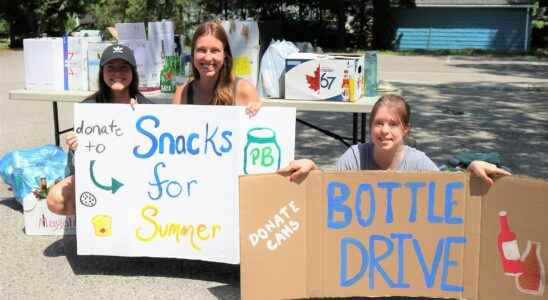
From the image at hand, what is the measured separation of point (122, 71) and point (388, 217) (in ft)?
6.21

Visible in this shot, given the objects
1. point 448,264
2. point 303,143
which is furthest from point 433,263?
point 303,143

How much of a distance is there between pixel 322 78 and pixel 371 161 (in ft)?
4.83

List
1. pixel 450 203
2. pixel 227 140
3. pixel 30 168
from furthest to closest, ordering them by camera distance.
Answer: pixel 30 168 → pixel 227 140 → pixel 450 203

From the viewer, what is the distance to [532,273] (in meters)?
3.05

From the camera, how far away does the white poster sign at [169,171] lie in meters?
3.68

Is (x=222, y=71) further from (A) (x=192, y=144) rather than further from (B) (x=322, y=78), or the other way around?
(B) (x=322, y=78)

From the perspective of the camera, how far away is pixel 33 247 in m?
4.40

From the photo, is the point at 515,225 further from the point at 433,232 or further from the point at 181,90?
the point at 181,90

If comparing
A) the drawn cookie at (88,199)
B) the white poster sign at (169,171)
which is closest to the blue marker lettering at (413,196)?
the white poster sign at (169,171)

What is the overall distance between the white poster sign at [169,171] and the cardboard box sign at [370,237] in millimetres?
451

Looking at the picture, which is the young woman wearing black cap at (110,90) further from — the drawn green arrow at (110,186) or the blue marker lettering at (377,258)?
the blue marker lettering at (377,258)

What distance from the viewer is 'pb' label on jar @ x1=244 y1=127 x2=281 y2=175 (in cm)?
368

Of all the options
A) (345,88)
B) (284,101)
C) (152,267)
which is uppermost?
(345,88)

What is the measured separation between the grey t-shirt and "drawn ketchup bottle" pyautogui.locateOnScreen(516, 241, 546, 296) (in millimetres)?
622
